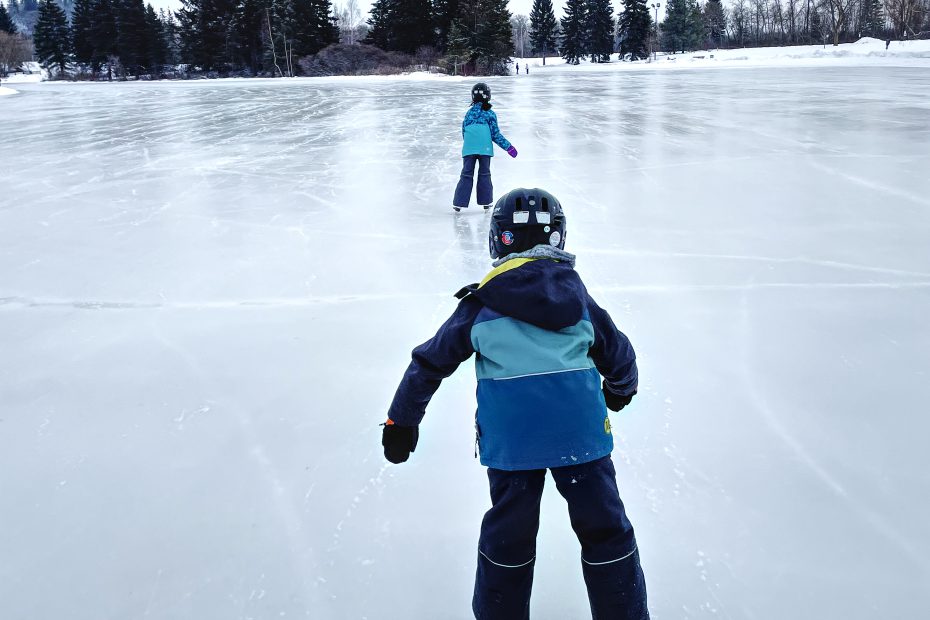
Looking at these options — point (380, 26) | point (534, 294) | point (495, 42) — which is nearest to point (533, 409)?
point (534, 294)

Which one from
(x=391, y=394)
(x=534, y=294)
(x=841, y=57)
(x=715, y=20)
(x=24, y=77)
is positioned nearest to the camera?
(x=534, y=294)

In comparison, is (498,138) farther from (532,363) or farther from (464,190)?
(532,363)

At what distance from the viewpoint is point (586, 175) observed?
261 inches

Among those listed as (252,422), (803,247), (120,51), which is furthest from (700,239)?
→ (120,51)

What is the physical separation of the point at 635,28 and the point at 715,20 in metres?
22.9

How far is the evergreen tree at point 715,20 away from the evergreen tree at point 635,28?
18.8 meters

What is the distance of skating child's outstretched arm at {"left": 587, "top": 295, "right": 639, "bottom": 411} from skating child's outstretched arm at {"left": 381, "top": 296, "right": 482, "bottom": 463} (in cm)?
29

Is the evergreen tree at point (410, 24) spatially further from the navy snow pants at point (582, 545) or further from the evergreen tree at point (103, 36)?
the navy snow pants at point (582, 545)

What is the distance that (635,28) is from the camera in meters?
55.2

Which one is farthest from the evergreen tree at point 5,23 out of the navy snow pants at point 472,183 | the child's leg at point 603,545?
the child's leg at point 603,545

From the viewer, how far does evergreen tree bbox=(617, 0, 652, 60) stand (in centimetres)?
5516

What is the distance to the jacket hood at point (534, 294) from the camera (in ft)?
4.56

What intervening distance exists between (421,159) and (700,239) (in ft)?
14.1

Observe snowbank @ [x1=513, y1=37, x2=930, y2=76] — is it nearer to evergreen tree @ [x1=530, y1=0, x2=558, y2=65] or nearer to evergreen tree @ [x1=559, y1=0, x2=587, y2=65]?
evergreen tree @ [x1=559, y1=0, x2=587, y2=65]
